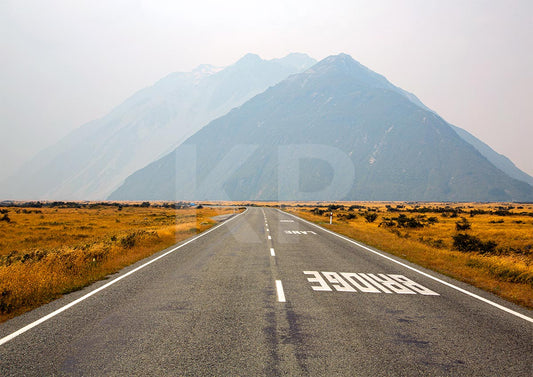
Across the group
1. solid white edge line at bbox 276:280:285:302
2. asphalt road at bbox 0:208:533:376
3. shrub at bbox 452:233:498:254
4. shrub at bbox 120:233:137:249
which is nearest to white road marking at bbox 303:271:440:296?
asphalt road at bbox 0:208:533:376

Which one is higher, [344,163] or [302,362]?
[344,163]

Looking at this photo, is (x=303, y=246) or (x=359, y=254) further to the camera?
(x=303, y=246)

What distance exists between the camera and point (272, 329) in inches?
203

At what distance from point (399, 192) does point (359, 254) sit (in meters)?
155

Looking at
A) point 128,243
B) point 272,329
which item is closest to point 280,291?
point 272,329

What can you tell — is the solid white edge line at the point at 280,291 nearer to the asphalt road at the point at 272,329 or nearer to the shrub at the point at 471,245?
the asphalt road at the point at 272,329

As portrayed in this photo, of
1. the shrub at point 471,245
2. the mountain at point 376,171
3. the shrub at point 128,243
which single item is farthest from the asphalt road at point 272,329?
the mountain at point 376,171

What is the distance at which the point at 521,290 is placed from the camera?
8266mm

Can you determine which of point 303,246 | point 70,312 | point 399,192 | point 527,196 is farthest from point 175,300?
point 527,196

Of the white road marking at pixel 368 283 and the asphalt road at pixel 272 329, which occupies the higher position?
the asphalt road at pixel 272 329

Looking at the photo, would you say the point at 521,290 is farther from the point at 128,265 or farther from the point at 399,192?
the point at 399,192

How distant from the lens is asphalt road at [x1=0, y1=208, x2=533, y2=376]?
4.02m

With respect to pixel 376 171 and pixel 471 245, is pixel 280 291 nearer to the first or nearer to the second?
pixel 471 245

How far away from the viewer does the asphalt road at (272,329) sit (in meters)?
4.02
